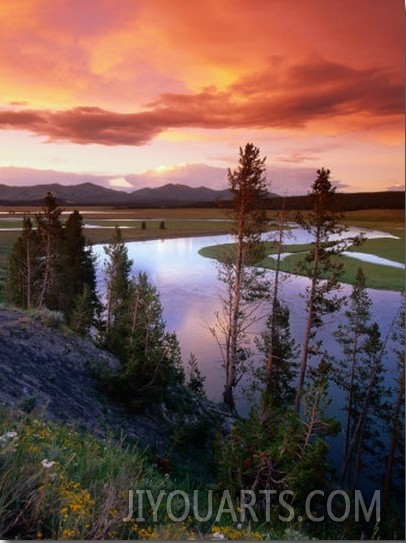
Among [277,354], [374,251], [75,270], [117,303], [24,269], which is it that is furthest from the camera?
[277,354]

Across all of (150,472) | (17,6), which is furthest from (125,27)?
(150,472)

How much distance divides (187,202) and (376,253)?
336 centimetres

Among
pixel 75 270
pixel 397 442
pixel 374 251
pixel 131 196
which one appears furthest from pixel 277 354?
pixel 131 196

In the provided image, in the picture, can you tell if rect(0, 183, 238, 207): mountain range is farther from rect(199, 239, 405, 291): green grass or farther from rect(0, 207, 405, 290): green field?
rect(199, 239, 405, 291): green grass

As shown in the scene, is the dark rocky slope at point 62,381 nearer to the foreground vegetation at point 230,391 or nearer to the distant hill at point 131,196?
the foreground vegetation at point 230,391

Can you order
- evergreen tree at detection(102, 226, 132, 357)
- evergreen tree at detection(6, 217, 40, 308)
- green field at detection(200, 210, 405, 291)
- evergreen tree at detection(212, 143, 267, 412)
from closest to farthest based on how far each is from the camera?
green field at detection(200, 210, 405, 291), evergreen tree at detection(6, 217, 40, 308), evergreen tree at detection(212, 143, 267, 412), evergreen tree at detection(102, 226, 132, 357)

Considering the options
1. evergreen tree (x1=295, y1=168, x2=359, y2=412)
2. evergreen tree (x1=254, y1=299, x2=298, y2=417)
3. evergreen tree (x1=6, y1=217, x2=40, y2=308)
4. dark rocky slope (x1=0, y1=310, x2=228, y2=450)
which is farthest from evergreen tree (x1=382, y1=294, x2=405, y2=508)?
evergreen tree (x1=6, y1=217, x2=40, y2=308)

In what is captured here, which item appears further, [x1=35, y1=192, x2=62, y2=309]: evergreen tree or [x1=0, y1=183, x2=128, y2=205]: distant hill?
[x1=35, y1=192, x2=62, y2=309]: evergreen tree

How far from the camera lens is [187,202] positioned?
19.7 ft

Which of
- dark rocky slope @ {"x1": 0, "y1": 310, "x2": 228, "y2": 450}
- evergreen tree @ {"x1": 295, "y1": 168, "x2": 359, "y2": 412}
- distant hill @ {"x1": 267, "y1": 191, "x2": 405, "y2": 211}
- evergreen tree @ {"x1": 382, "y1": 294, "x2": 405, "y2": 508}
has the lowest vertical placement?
evergreen tree @ {"x1": 382, "y1": 294, "x2": 405, "y2": 508}

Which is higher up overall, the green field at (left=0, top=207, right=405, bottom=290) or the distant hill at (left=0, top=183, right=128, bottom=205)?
the distant hill at (left=0, top=183, right=128, bottom=205)

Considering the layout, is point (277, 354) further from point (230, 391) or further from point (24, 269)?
point (24, 269)

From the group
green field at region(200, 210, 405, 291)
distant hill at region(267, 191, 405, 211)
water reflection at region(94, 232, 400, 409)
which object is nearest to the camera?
distant hill at region(267, 191, 405, 211)

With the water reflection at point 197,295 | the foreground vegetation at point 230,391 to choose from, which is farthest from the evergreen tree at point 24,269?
the water reflection at point 197,295
